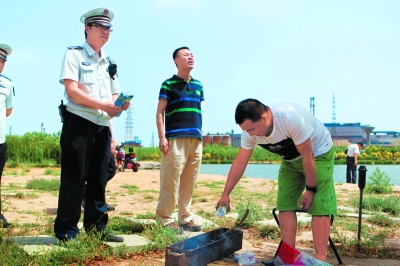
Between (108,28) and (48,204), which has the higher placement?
(108,28)

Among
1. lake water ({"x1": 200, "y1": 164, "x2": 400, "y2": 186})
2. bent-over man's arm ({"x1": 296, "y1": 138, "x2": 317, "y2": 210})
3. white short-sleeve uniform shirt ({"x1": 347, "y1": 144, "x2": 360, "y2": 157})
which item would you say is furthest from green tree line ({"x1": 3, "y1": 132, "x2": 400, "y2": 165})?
bent-over man's arm ({"x1": 296, "y1": 138, "x2": 317, "y2": 210})

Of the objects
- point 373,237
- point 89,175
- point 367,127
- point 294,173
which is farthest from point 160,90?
point 367,127

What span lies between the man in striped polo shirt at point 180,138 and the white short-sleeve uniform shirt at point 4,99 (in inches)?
66.2

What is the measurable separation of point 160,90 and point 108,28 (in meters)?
0.90

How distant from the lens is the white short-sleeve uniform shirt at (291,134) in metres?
3.00

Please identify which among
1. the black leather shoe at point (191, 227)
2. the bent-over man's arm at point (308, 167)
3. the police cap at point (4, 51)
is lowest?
the black leather shoe at point (191, 227)

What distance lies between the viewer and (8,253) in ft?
9.31

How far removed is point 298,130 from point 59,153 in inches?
575

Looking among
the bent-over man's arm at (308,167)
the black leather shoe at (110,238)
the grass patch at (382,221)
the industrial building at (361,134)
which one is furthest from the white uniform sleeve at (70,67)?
the industrial building at (361,134)

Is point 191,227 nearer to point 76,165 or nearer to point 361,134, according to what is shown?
point 76,165

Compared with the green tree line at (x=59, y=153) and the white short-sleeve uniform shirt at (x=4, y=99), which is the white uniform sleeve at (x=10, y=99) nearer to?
the white short-sleeve uniform shirt at (x=4, y=99)

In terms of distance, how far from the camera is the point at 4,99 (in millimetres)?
4500

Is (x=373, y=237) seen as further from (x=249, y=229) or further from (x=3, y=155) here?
(x=3, y=155)

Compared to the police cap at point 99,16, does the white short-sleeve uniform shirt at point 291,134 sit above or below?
below
